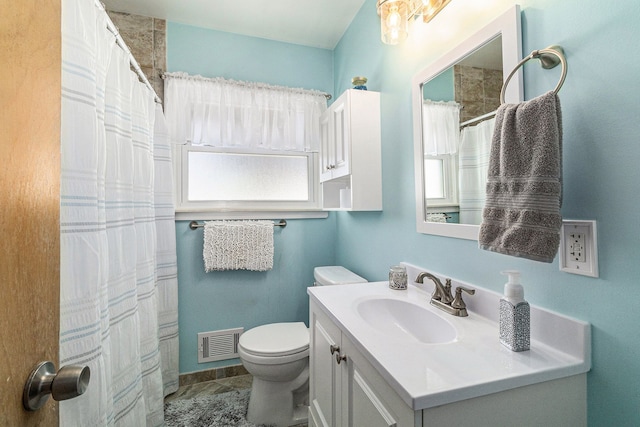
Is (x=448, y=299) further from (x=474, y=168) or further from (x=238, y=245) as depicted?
(x=238, y=245)

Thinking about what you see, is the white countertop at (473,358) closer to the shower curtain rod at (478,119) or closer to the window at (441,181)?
the window at (441,181)

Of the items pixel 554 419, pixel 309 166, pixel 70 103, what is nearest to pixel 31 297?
pixel 70 103

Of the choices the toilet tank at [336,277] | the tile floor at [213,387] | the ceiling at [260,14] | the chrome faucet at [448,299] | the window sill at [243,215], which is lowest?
the tile floor at [213,387]

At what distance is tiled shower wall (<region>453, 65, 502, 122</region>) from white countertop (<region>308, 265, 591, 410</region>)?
0.63 m

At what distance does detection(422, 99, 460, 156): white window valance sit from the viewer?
1.14 meters

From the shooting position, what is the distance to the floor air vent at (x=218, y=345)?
201 centimetres

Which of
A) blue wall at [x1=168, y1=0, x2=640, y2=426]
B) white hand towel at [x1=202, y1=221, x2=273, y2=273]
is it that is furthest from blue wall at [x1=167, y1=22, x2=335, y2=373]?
white hand towel at [x1=202, y1=221, x2=273, y2=273]

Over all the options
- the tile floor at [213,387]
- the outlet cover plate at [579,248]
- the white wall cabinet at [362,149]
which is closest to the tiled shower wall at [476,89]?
the outlet cover plate at [579,248]

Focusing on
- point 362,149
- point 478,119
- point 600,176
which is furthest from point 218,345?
point 600,176

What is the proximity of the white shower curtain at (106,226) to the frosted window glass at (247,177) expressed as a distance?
13.1 inches

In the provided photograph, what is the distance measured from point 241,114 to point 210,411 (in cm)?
192

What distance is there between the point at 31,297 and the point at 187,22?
7.17 ft

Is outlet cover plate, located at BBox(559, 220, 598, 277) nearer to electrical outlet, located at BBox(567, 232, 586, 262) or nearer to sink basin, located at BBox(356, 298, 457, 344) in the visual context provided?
electrical outlet, located at BBox(567, 232, 586, 262)

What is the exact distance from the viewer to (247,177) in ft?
7.21
